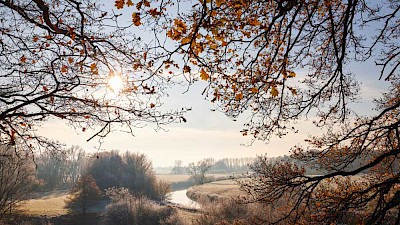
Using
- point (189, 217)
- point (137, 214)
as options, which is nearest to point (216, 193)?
point (189, 217)

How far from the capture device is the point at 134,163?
164ft

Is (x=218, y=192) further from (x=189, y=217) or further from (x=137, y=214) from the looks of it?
(x=137, y=214)

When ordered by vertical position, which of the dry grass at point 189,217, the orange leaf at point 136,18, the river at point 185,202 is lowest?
the river at point 185,202

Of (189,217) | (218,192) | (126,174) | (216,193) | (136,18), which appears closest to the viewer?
(136,18)

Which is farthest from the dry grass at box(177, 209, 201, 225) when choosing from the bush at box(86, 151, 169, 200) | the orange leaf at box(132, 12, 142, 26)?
the orange leaf at box(132, 12, 142, 26)

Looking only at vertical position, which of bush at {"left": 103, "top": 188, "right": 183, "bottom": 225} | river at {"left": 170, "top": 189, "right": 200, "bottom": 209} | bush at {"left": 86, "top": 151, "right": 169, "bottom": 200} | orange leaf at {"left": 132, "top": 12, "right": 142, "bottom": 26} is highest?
orange leaf at {"left": 132, "top": 12, "right": 142, "bottom": 26}

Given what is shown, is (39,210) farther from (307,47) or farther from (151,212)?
(307,47)

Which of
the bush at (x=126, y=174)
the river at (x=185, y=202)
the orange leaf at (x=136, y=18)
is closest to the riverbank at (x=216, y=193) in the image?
the river at (x=185, y=202)

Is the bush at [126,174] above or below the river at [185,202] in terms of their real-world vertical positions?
above

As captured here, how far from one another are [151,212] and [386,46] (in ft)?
87.3

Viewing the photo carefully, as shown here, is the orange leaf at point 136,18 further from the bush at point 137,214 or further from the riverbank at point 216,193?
the riverbank at point 216,193

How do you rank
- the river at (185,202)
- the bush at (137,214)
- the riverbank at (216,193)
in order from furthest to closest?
the river at (185,202) < the riverbank at (216,193) < the bush at (137,214)

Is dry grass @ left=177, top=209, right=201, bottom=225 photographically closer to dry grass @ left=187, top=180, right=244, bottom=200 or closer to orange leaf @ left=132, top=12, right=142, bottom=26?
dry grass @ left=187, top=180, right=244, bottom=200

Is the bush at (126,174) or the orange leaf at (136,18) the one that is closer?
the orange leaf at (136,18)
